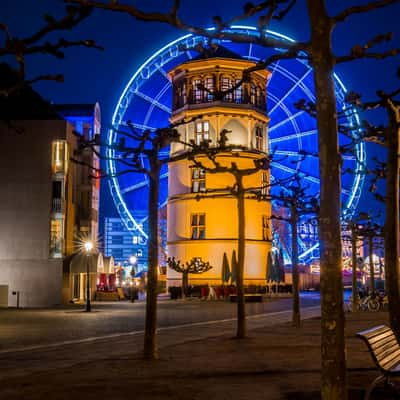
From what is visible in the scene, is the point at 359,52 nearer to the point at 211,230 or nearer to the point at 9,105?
the point at 9,105

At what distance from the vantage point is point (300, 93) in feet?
208

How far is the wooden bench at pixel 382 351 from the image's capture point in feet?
26.8

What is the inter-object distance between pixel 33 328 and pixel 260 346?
10689 mm

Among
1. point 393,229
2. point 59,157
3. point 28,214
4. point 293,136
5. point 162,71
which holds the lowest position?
point 393,229

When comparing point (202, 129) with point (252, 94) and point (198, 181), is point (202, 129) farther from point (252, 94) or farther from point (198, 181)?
point (252, 94)

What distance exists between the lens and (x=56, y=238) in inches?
1676

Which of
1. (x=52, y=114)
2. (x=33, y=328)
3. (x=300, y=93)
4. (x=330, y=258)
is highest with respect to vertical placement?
(x=300, y=93)

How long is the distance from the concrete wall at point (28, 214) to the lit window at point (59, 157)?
36 cm

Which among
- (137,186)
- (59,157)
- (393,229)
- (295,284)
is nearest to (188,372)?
(393,229)

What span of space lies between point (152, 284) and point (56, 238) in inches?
1187

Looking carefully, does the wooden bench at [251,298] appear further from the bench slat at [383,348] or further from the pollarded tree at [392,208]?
the bench slat at [383,348]

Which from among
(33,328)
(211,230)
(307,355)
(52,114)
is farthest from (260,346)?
(211,230)

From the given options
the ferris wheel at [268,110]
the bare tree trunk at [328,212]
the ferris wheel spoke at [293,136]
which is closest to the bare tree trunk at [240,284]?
the bare tree trunk at [328,212]

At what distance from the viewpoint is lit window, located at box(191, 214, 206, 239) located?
187ft
